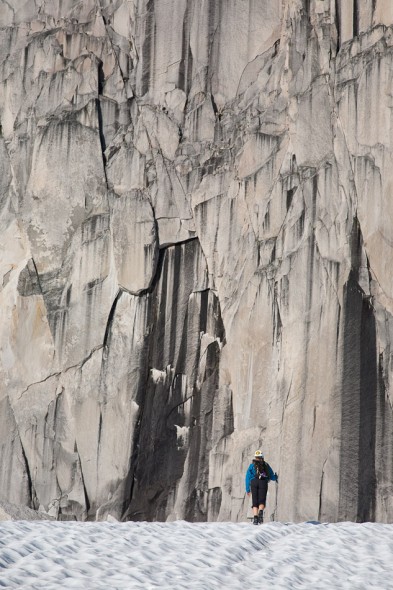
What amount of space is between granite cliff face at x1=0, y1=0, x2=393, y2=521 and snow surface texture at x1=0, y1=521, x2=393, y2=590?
10637mm

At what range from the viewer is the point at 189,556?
46.6ft

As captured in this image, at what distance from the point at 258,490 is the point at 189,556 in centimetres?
400

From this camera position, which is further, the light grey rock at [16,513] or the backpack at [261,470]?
the light grey rock at [16,513]

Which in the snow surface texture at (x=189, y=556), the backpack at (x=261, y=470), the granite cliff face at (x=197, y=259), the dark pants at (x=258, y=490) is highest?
the granite cliff face at (x=197, y=259)

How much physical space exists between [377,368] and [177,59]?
11.5 meters

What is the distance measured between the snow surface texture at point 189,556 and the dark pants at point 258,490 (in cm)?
125

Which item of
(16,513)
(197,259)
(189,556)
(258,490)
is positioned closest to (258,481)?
(258,490)

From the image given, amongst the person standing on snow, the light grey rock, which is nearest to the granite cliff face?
the light grey rock

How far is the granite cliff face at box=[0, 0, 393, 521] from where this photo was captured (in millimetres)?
27125

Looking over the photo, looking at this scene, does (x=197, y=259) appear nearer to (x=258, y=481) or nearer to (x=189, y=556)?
(x=258, y=481)

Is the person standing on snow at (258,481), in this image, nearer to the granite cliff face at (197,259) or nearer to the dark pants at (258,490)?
the dark pants at (258,490)

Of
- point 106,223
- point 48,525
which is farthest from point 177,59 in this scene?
point 48,525

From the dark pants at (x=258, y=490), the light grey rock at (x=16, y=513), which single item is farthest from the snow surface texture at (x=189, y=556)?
the light grey rock at (x=16, y=513)

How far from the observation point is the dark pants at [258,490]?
17984 millimetres
